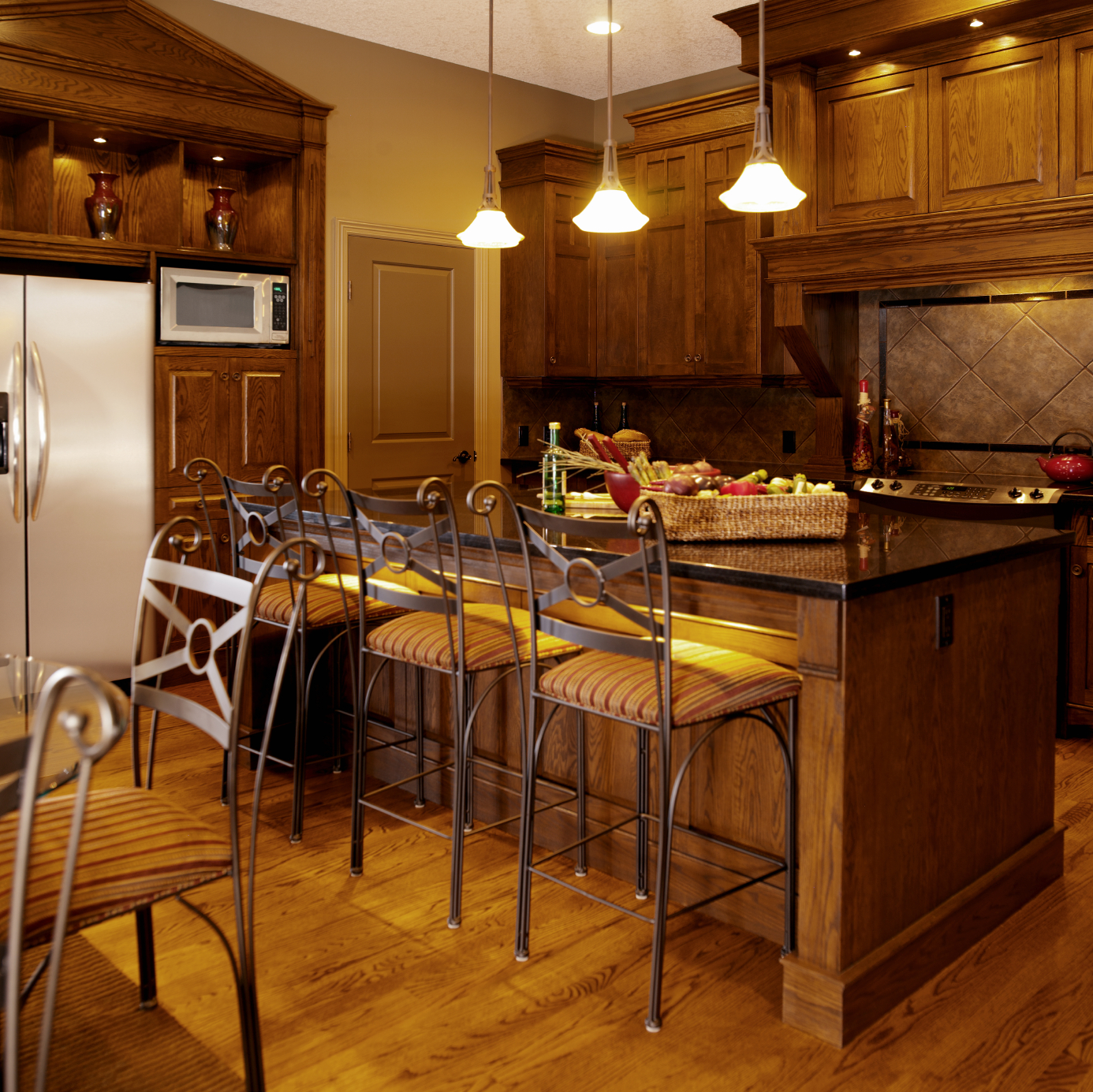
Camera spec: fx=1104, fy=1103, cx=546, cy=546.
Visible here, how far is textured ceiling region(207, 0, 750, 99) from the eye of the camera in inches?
189

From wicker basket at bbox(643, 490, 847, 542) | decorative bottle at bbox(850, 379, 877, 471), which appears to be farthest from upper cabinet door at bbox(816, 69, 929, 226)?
wicker basket at bbox(643, 490, 847, 542)

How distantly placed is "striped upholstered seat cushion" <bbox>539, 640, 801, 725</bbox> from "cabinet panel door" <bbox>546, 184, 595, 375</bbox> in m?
3.78

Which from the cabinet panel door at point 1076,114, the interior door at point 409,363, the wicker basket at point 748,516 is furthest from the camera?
the interior door at point 409,363

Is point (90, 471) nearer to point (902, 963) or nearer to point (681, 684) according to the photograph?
point (681, 684)

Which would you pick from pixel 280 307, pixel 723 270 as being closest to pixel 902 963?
pixel 723 270

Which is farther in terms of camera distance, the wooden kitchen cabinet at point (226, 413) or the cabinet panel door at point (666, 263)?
the cabinet panel door at point (666, 263)

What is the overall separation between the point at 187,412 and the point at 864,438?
9.68 feet

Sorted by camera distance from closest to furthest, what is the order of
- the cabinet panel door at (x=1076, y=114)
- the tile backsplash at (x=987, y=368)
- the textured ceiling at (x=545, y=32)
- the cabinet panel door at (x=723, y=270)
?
the cabinet panel door at (x=1076, y=114)
the tile backsplash at (x=987, y=368)
the textured ceiling at (x=545, y=32)
the cabinet panel door at (x=723, y=270)

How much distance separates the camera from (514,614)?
2879 mm

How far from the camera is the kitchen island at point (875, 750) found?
2102 millimetres

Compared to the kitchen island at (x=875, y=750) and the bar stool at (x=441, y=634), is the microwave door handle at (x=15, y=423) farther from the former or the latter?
the kitchen island at (x=875, y=750)

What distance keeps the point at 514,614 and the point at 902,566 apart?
1068 mm

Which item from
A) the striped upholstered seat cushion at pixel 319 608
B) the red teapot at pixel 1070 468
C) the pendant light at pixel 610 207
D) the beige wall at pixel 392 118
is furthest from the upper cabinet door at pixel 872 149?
the striped upholstered seat cushion at pixel 319 608

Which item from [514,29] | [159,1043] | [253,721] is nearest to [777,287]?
[514,29]
